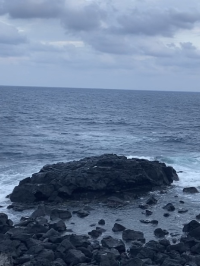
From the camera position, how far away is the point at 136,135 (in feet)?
301

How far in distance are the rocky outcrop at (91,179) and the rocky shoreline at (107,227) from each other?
0.39 ft

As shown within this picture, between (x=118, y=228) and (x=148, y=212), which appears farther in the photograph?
(x=148, y=212)

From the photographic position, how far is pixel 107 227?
39375 millimetres

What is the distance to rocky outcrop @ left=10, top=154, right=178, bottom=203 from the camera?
46969mm

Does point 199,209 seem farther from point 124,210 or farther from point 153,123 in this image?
point 153,123

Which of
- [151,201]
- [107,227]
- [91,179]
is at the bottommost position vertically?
[107,227]

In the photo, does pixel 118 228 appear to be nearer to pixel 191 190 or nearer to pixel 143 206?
pixel 143 206

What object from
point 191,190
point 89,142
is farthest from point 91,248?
point 89,142

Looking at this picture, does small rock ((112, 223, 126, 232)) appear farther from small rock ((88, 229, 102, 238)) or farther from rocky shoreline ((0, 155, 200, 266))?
small rock ((88, 229, 102, 238))

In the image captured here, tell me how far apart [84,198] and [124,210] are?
5.48 meters

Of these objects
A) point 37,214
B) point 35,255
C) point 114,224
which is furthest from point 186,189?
point 35,255

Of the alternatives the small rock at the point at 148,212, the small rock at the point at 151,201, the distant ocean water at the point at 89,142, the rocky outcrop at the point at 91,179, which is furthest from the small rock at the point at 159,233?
the rocky outcrop at the point at 91,179

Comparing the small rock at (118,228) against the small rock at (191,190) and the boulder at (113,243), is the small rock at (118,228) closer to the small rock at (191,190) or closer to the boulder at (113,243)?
the boulder at (113,243)

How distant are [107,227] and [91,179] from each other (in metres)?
10.1
